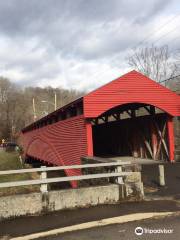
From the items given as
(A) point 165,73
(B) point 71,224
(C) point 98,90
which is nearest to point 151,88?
(C) point 98,90

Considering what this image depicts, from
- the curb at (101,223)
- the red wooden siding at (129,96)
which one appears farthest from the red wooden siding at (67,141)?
the curb at (101,223)

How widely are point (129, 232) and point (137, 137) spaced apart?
17113 millimetres

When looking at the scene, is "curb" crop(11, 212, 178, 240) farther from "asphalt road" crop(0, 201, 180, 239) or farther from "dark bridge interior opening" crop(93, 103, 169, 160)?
"dark bridge interior opening" crop(93, 103, 169, 160)

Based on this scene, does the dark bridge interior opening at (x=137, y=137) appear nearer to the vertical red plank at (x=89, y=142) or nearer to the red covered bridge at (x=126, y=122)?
the red covered bridge at (x=126, y=122)

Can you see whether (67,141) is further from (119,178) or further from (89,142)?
(119,178)

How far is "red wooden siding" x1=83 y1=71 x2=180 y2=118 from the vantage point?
55.2ft

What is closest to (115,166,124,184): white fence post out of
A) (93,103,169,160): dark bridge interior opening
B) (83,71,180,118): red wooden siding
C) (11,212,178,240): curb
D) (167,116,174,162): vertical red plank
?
(11,212,178,240): curb

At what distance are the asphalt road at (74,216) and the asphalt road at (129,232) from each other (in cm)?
71

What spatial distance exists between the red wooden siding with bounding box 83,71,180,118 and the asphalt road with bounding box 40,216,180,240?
996cm

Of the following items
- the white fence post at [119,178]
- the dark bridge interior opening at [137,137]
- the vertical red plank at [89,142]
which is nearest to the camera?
the white fence post at [119,178]

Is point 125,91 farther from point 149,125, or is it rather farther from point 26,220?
point 26,220

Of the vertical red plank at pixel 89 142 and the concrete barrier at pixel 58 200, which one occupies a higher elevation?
the vertical red plank at pixel 89 142

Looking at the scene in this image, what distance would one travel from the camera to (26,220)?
757 centimetres

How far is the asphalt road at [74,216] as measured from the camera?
692cm
